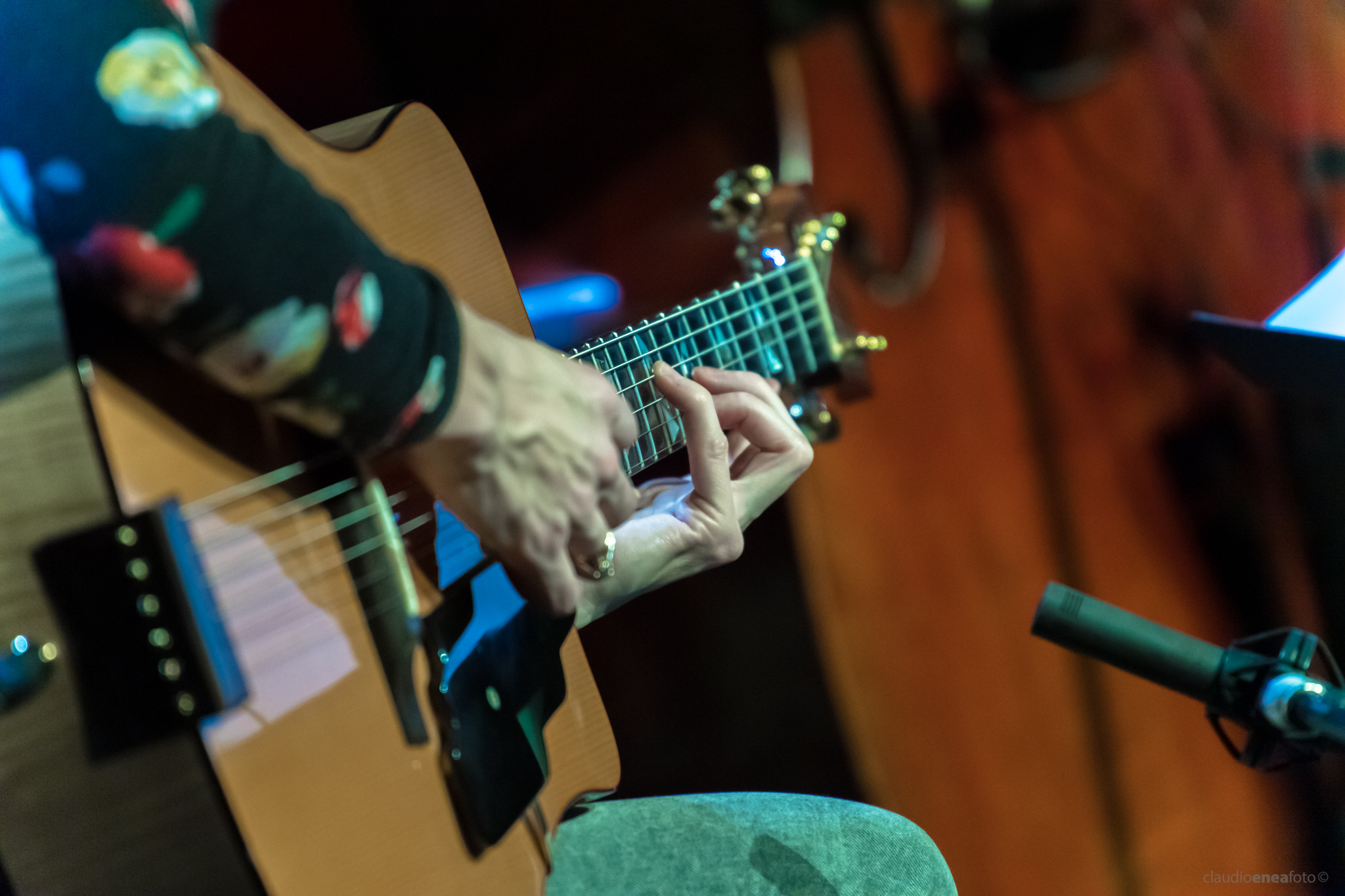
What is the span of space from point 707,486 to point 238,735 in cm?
37

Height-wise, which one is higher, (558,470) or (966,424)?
(558,470)

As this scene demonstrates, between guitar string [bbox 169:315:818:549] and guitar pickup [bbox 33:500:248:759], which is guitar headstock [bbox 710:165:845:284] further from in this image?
guitar pickup [bbox 33:500:248:759]

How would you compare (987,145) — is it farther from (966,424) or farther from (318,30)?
(318,30)

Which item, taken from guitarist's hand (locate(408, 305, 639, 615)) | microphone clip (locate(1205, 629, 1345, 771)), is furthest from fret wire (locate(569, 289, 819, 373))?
microphone clip (locate(1205, 629, 1345, 771))

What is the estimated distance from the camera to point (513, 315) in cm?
69

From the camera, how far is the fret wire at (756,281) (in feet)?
2.24

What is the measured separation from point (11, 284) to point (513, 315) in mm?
343

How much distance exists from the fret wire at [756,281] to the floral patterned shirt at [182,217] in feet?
0.81

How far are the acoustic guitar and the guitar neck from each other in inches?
5.2

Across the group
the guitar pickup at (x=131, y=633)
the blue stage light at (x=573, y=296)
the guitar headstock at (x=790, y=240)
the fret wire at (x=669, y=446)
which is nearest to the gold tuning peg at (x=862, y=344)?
the guitar headstock at (x=790, y=240)

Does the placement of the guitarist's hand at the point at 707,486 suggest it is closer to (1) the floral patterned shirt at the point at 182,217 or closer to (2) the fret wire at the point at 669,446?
(2) the fret wire at the point at 669,446

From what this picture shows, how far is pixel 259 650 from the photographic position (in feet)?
1.48

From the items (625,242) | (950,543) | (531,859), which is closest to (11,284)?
(531,859)

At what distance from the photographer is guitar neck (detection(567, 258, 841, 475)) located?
68 cm
